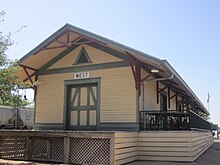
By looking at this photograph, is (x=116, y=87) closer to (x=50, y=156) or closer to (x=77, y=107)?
(x=77, y=107)

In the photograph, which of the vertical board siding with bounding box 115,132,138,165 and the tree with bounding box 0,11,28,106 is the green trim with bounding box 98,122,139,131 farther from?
the tree with bounding box 0,11,28,106

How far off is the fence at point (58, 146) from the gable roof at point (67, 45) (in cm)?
316

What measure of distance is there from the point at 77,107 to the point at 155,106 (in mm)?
3663

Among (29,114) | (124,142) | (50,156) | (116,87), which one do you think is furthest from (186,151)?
(29,114)

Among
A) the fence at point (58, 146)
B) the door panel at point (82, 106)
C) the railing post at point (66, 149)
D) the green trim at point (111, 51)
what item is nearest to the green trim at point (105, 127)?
the door panel at point (82, 106)

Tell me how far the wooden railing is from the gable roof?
153 centimetres

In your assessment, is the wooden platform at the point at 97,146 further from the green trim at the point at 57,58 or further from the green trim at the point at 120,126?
the green trim at the point at 57,58

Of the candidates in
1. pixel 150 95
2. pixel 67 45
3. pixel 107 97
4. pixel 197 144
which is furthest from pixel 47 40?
pixel 197 144

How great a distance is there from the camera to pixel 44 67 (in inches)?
509

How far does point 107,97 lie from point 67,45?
2.62m

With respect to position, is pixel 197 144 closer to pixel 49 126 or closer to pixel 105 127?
pixel 105 127

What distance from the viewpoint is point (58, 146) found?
9.12 metres

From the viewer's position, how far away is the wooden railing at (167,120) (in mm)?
9656

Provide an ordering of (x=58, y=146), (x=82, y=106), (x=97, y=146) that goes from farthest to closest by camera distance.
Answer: (x=82, y=106) < (x=58, y=146) < (x=97, y=146)
